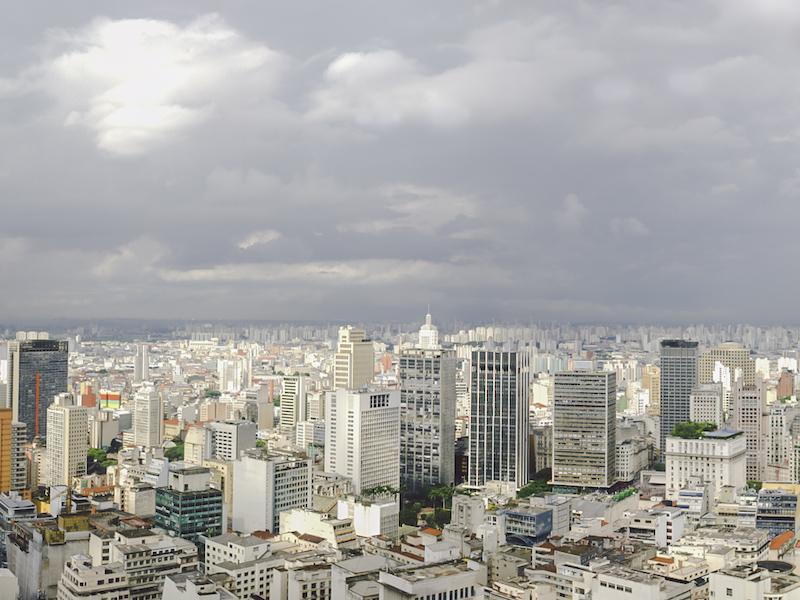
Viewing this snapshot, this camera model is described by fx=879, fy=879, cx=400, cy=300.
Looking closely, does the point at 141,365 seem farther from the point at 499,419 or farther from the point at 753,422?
the point at 753,422

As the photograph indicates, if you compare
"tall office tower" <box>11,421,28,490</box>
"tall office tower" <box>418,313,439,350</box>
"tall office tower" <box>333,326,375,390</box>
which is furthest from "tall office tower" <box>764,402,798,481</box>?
"tall office tower" <box>11,421,28,490</box>

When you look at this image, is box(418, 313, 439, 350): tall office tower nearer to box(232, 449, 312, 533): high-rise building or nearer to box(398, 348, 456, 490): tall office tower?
box(398, 348, 456, 490): tall office tower

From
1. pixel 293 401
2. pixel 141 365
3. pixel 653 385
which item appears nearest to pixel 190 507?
pixel 293 401

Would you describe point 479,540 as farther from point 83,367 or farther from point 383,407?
point 83,367

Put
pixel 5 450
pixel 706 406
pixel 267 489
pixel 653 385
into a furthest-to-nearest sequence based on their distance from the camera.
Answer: pixel 653 385, pixel 706 406, pixel 5 450, pixel 267 489

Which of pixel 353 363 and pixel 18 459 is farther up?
pixel 353 363

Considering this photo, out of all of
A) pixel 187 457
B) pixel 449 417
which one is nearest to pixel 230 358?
pixel 187 457
